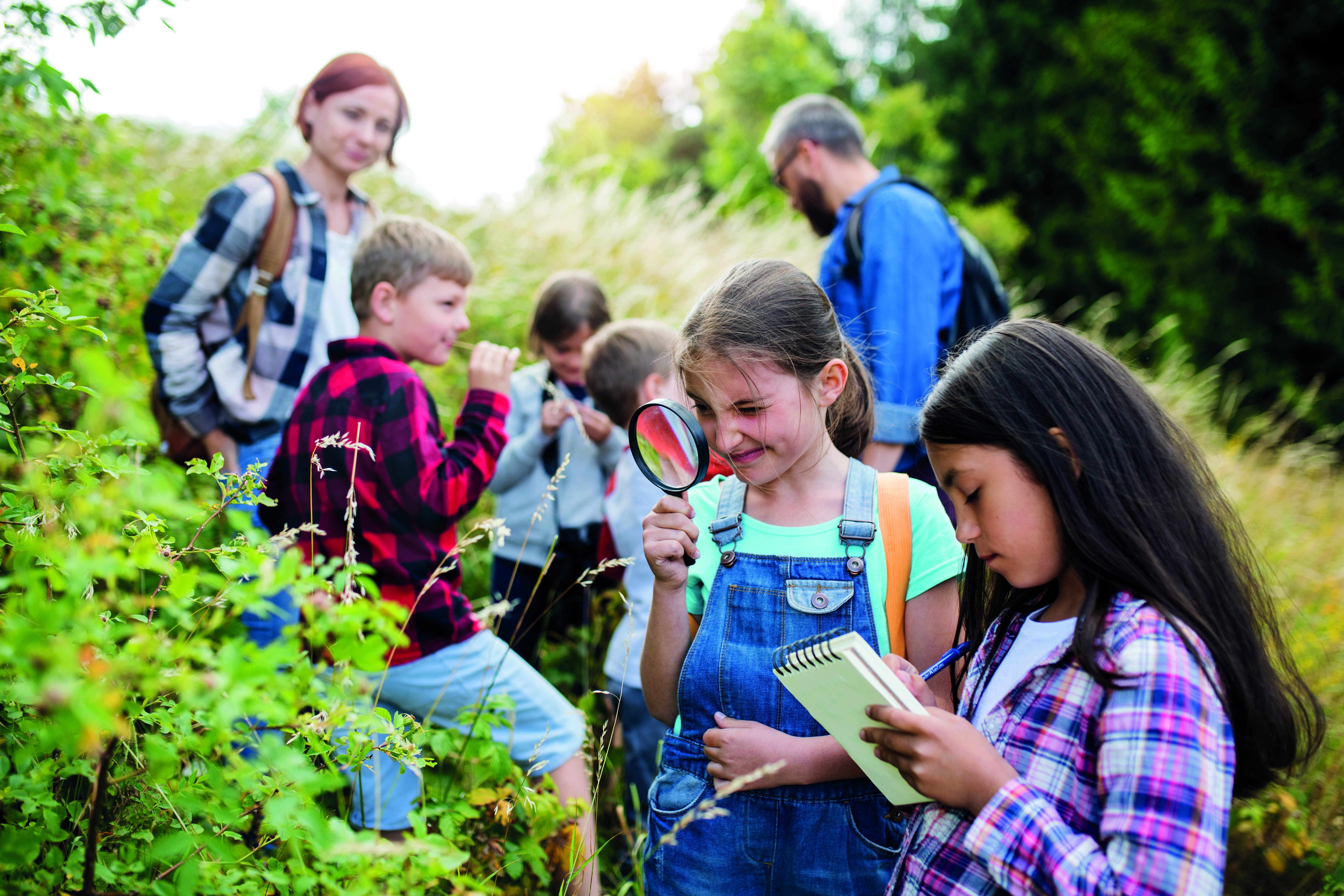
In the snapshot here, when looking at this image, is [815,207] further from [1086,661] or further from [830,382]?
[1086,661]

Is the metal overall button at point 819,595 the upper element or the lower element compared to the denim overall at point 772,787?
upper

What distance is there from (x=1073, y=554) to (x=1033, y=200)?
12.9 meters

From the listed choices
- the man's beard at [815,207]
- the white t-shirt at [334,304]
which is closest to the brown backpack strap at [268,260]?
the white t-shirt at [334,304]

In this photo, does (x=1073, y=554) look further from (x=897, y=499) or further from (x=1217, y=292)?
(x=1217, y=292)

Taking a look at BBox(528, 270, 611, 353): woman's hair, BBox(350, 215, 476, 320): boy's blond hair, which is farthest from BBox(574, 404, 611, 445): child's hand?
BBox(350, 215, 476, 320): boy's blond hair

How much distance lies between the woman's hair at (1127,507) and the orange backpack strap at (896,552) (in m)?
0.22

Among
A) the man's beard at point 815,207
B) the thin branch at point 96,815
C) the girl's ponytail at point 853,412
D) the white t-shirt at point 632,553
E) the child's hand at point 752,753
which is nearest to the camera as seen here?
the thin branch at point 96,815

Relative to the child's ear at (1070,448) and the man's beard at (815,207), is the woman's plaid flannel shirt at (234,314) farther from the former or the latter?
the child's ear at (1070,448)

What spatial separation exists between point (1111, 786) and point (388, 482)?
6.05 ft

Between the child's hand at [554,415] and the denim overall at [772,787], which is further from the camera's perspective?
the child's hand at [554,415]

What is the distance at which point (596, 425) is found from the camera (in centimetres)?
335

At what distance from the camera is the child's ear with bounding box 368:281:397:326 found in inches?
107

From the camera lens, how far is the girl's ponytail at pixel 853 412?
2.13 meters

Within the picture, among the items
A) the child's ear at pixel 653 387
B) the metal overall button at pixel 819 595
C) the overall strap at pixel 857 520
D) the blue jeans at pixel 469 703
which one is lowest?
the blue jeans at pixel 469 703
